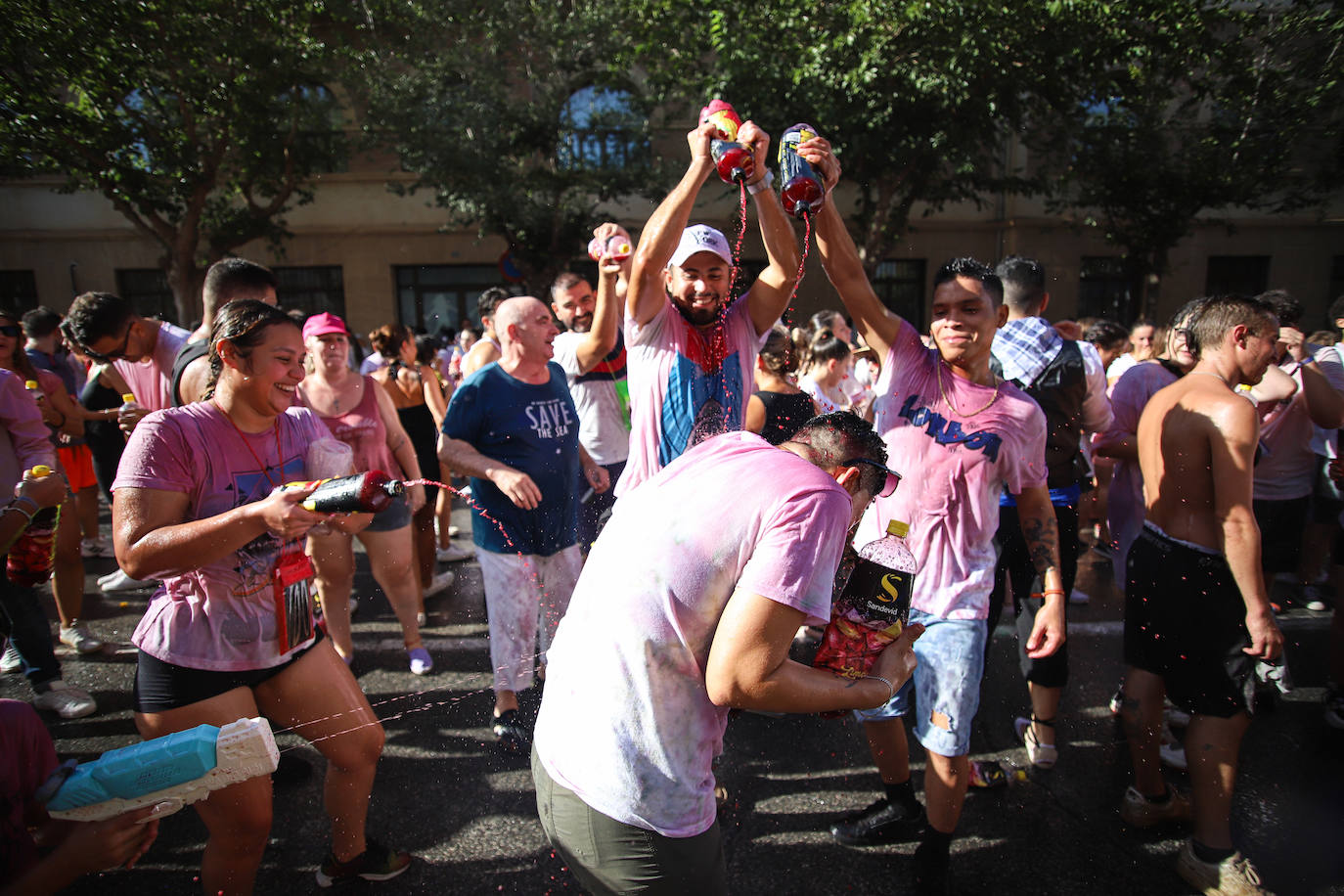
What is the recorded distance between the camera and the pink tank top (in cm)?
392

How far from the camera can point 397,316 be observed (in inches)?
760

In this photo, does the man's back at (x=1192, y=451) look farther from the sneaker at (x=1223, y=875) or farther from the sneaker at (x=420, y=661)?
the sneaker at (x=420, y=661)

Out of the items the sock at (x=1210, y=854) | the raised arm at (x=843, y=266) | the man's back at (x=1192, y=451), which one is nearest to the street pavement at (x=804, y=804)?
the sock at (x=1210, y=854)

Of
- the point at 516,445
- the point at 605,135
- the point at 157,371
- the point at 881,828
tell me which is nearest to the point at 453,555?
the point at 157,371

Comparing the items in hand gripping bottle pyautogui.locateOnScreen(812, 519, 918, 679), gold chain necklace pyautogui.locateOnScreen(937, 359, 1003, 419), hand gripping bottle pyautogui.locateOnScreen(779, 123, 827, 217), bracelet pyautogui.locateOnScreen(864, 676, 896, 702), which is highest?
hand gripping bottle pyautogui.locateOnScreen(779, 123, 827, 217)

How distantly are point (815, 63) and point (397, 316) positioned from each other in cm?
1286

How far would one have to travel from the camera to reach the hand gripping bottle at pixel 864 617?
5.24 feet

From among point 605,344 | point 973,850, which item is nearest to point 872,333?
point 605,344

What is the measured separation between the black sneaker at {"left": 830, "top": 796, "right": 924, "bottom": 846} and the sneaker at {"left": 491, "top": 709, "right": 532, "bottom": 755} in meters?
1.45

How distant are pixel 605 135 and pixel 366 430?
44.7ft

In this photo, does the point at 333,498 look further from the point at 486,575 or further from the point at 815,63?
the point at 815,63

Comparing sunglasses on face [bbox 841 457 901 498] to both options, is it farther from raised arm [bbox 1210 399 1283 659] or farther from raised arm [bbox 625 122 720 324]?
raised arm [bbox 1210 399 1283 659]

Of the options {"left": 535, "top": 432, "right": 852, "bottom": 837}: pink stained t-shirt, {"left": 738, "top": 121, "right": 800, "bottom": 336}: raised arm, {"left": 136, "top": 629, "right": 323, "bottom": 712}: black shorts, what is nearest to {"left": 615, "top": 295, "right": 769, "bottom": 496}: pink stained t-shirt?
{"left": 738, "top": 121, "right": 800, "bottom": 336}: raised arm

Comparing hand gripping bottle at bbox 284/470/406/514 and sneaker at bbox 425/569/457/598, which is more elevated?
hand gripping bottle at bbox 284/470/406/514
